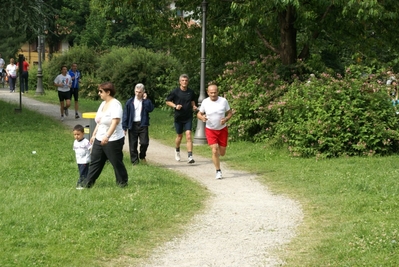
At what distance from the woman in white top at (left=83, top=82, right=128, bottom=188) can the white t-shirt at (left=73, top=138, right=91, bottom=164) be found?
22 cm

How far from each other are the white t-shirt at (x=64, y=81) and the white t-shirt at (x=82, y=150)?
1268cm

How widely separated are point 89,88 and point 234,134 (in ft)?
61.1

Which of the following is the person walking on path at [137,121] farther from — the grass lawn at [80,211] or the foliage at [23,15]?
the foliage at [23,15]

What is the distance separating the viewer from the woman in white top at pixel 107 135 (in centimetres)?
1241

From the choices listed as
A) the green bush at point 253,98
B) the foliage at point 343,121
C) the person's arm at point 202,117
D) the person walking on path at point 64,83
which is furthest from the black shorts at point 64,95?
the person's arm at point 202,117

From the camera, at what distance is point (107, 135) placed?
1234 cm

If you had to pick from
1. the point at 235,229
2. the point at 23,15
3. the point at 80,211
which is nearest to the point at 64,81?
the point at 23,15

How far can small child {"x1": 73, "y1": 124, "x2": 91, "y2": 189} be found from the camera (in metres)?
12.9

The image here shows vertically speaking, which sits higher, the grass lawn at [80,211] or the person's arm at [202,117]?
the person's arm at [202,117]

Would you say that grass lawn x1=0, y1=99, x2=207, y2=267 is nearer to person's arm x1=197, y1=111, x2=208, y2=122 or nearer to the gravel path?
the gravel path

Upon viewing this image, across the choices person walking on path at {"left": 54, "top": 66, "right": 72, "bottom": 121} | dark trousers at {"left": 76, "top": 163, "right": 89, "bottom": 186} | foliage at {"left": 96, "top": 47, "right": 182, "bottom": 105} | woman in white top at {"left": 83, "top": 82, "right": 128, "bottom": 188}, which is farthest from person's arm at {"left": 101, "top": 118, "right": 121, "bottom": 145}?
foliage at {"left": 96, "top": 47, "right": 182, "bottom": 105}

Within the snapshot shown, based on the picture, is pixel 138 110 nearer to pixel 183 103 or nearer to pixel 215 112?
pixel 183 103

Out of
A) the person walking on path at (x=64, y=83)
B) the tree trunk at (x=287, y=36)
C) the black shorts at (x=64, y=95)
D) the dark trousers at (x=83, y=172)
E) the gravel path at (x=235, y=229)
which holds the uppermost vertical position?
the tree trunk at (x=287, y=36)

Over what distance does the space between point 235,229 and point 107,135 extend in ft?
9.70
